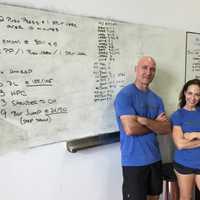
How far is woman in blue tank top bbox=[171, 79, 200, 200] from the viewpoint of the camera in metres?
2.52

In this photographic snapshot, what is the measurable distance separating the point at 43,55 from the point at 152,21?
1190mm

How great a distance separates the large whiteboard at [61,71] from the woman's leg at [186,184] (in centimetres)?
69

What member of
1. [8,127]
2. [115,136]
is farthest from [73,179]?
[8,127]

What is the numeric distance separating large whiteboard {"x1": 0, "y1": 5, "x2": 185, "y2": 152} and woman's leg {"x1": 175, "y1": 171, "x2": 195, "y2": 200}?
0.69 meters

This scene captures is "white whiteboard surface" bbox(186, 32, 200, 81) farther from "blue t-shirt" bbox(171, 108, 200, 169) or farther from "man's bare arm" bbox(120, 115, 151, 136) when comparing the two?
"man's bare arm" bbox(120, 115, 151, 136)

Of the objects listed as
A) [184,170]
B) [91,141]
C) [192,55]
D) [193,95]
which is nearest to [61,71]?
[91,141]

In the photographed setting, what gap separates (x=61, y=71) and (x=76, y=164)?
71cm

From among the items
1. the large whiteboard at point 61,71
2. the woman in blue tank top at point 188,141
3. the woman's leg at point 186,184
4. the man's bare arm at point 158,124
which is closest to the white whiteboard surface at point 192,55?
the large whiteboard at point 61,71

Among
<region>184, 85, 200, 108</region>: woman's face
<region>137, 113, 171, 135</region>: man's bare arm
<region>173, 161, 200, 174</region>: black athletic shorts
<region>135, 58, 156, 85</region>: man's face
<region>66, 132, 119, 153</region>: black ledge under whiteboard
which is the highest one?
<region>135, 58, 156, 85</region>: man's face

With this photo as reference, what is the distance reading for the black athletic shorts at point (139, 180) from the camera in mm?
2342

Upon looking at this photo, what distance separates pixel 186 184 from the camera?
2.56 metres

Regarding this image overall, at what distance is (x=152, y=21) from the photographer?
2.84m

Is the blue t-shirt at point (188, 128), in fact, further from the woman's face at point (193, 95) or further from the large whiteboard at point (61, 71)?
the large whiteboard at point (61, 71)

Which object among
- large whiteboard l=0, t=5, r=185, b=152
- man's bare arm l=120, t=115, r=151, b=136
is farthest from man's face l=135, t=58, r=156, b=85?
man's bare arm l=120, t=115, r=151, b=136
